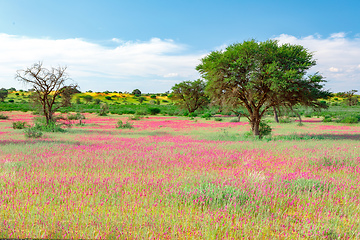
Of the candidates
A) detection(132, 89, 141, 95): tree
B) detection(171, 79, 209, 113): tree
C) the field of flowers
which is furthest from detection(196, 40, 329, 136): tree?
detection(132, 89, 141, 95): tree

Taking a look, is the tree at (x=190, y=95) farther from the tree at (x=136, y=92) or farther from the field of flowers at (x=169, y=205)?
the tree at (x=136, y=92)

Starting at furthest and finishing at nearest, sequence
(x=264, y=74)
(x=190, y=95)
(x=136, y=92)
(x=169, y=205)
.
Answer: (x=136, y=92) → (x=190, y=95) → (x=264, y=74) → (x=169, y=205)

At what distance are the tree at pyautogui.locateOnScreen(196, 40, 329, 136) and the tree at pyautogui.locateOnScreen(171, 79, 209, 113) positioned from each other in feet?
140

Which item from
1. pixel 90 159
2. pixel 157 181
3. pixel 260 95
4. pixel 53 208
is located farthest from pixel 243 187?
pixel 260 95

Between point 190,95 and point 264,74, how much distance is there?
45.4 metres

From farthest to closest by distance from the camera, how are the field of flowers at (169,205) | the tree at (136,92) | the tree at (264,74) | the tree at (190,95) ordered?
the tree at (136,92)
the tree at (190,95)
the tree at (264,74)
the field of flowers at (169,205)

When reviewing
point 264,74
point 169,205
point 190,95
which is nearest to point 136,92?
point 190,95

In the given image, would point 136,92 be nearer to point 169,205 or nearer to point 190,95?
point 190,95

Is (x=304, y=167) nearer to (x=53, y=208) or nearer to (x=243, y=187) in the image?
(x=243, y=187)

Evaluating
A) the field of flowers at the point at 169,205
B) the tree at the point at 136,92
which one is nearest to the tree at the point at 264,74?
the field of flowers at the point at 169,205

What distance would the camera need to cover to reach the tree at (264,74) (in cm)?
1720

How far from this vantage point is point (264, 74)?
17.6 metres

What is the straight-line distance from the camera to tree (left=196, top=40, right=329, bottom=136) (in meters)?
17.2

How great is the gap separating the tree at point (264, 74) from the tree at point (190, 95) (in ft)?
140
